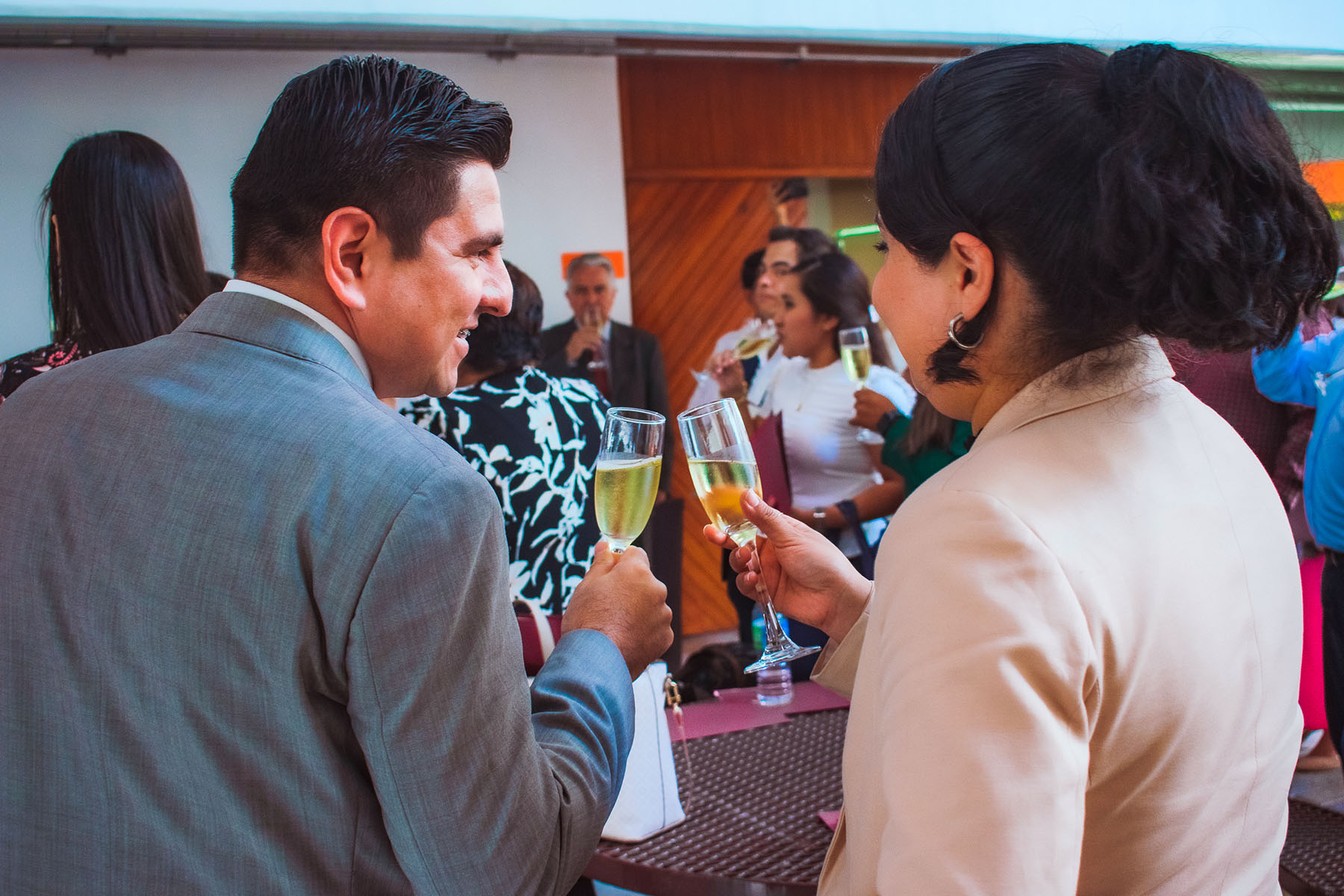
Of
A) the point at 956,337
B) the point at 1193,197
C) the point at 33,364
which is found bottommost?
the point at 33,364

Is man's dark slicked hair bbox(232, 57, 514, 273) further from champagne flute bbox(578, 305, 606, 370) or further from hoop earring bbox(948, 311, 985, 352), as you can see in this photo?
champagne flute bbox(578, 305, 606, 370)

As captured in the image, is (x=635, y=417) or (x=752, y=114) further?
(x=752, y=114)

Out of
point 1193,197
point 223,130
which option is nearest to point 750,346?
point 223,130

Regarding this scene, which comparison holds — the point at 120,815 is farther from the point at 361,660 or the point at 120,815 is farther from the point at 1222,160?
the point at 1222,160

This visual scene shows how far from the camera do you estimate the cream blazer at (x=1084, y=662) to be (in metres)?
0.80

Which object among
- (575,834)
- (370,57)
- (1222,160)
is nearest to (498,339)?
(370,57)

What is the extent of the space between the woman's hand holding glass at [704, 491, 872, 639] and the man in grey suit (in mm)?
517

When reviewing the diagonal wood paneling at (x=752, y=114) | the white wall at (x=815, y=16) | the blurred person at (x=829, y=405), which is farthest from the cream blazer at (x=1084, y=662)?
the diagonal wood paneling at (x=752, y=114)

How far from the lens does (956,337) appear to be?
1010 mm

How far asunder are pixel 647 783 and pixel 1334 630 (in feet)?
7.18

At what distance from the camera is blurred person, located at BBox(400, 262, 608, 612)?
2.64 metres

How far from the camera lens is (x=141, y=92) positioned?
4988 millimetres

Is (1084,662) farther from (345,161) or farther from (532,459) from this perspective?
(532,459)

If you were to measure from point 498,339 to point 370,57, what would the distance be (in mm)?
1592
